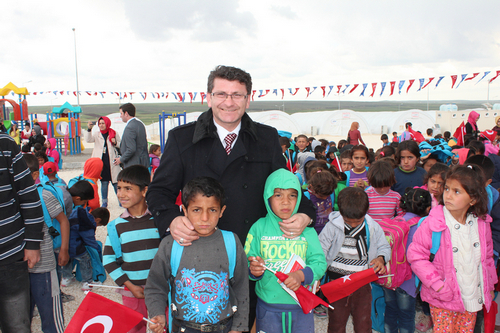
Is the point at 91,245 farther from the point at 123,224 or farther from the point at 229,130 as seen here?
the point at 229,130

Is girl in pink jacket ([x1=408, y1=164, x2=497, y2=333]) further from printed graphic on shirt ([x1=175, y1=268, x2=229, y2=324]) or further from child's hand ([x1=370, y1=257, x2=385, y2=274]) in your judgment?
printed graphic on shirt ([x1=175, y1=268, x2=229, y2=324])

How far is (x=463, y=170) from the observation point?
2.44 meters

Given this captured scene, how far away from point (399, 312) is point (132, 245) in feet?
7.74

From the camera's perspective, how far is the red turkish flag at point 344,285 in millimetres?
2453

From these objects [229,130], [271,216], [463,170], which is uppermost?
[229,130]

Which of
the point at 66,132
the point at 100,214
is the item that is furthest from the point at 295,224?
the point at 66,132

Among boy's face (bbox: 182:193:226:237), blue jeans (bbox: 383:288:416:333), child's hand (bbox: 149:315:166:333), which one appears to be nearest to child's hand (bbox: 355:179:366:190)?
blue jeans (bbox: 383:288:416:333)

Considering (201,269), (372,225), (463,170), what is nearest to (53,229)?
(201,269)

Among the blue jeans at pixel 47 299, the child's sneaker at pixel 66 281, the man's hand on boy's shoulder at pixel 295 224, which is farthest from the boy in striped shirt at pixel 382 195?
the child's sneaker at pixel 66 281

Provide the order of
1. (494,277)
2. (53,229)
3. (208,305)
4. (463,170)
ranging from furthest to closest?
(53,229)
(494,277)
(463,170)
(208,305)

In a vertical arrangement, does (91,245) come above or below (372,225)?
below

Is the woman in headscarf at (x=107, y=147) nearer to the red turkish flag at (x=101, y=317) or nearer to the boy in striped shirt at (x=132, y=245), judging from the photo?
the boy in striped shirt at (x=132, y=245)

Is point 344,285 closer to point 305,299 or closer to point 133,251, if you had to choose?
point 305,299

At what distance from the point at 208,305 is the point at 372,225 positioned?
4.94 ft
